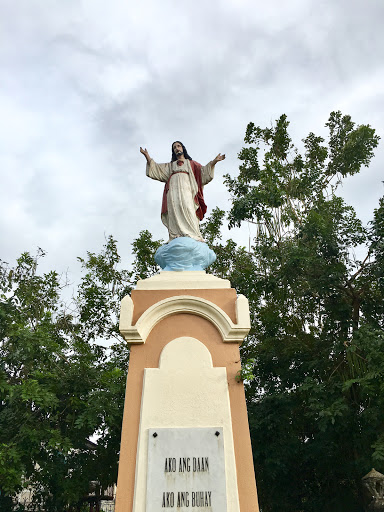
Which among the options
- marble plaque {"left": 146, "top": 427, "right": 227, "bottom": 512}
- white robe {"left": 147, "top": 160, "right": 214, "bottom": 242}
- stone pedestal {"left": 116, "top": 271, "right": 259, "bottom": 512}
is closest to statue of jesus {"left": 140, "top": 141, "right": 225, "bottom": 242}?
white robe {"left": 147, "top": 160, "right": 214, "bottom": 242}

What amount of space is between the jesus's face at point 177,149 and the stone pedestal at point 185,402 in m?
2.07

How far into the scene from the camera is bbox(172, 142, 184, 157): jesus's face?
6238 millimetres

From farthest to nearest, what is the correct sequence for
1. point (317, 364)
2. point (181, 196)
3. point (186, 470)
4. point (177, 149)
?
point (317, 364) → point (177, 149) → point (181, 196) → point (186, 470)

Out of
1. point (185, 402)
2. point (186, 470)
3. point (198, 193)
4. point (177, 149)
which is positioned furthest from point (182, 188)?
point (186, 470)

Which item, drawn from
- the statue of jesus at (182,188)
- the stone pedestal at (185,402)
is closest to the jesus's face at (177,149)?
the statue of jesus at (182,188)

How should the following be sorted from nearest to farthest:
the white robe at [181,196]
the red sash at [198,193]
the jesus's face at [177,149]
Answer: the white robe at [181,196]
the red sash at [198,193]
the jesus's face at [177,149]

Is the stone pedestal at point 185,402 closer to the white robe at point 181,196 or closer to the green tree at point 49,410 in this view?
the white robe at point 181,196

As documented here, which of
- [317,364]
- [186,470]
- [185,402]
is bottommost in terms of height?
[186,470]

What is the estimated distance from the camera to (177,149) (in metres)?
6.25

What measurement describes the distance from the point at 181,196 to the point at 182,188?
0.45 feet

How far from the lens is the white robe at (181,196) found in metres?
5.66

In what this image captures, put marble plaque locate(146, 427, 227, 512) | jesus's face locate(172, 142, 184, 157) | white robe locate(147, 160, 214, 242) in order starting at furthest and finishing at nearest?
jesus's face locate(172, 142, 184, 157) → white robe locate(147, 160, 214, 242) → marble plaque locate(146, 427, 227, 512)

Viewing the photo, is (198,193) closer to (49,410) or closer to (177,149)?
(177,149)

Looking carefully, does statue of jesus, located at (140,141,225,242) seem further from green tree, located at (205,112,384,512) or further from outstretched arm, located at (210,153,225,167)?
green tree, located at (205,112,384,512)
